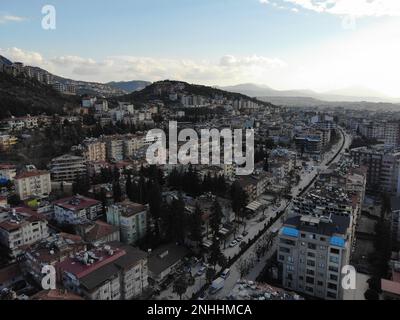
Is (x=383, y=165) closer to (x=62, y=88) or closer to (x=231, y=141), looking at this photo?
(x=231, y=141)

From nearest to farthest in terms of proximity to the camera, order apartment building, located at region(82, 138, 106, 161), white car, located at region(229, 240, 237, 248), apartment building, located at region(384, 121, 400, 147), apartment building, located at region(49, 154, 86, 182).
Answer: white car, located at region(229, 240, 237, 248) → apartment building, located at region(49, 154, 86, 182) → apartment building, located at region(82, 138, 106, 161) → apartment building, located at region(384, 121, 400, 147)

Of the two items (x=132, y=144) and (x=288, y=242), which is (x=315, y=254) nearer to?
(x=288, y=242)

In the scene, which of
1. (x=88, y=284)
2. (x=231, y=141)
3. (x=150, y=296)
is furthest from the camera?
(x=231, y=141)

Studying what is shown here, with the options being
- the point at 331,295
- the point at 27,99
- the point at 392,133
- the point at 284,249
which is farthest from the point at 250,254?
the point at 392,133

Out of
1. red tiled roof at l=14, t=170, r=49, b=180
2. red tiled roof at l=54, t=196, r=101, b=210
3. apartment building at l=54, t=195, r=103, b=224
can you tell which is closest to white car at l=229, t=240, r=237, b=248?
apartment building at l=54, t=195, r=103, b=224

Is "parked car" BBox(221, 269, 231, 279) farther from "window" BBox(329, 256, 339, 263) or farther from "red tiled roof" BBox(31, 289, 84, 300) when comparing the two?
"red tiled roof" BBox(31, 289, 84, 300)
